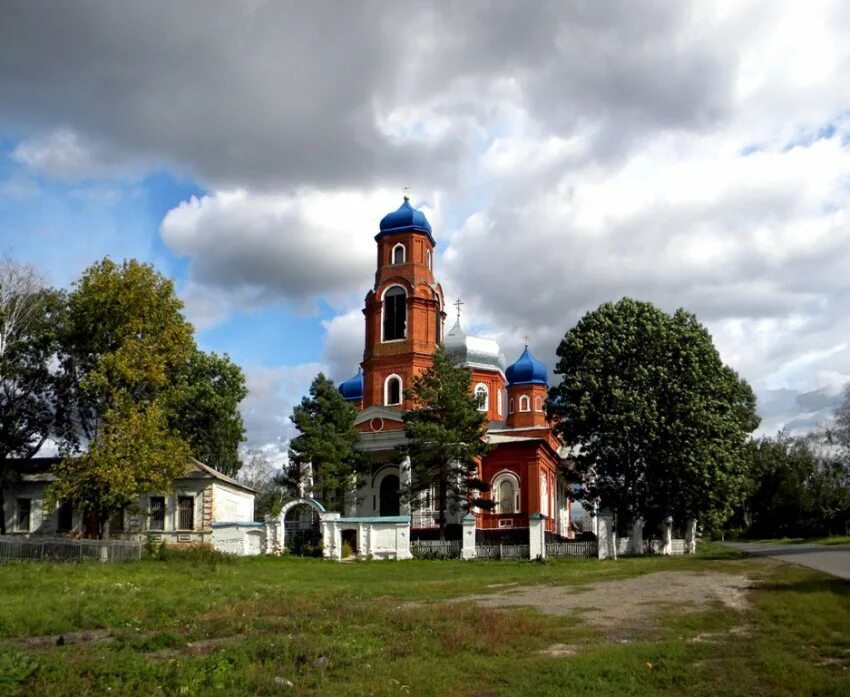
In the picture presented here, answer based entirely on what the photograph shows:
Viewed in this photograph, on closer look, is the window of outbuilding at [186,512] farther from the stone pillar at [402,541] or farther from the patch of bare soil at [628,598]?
the patch of bare soil at [628,598]

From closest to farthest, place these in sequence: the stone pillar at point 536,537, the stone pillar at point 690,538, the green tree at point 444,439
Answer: the stone pillar at point 536,537 → the green tree at point 444,439 → the stone pillar at point 690,538

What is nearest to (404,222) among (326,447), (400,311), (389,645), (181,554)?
(400,311)

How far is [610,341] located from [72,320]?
23666 millimetres

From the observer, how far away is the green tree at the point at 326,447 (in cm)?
3922

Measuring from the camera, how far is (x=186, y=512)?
121 ft

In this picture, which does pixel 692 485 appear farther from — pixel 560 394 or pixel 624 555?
pixel 560 394

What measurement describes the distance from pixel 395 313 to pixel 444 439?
12.8 m

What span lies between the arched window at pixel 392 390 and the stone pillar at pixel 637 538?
50.8 ft

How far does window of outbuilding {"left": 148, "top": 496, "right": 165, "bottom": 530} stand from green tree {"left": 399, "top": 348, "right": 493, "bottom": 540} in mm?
10803

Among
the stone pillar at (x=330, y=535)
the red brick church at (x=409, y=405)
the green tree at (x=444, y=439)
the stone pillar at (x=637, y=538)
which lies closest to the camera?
the stone pillar at (x=330, y=535)

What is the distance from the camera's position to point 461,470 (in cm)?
3762

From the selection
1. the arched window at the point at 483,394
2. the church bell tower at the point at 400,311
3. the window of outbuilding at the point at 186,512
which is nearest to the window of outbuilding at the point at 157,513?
the window of outbuilding at the point at 186,512

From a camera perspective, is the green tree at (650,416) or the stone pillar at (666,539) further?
the stone pillar at (666,539)

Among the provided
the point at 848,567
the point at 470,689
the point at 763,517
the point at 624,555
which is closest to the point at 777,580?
the point at 848,567
